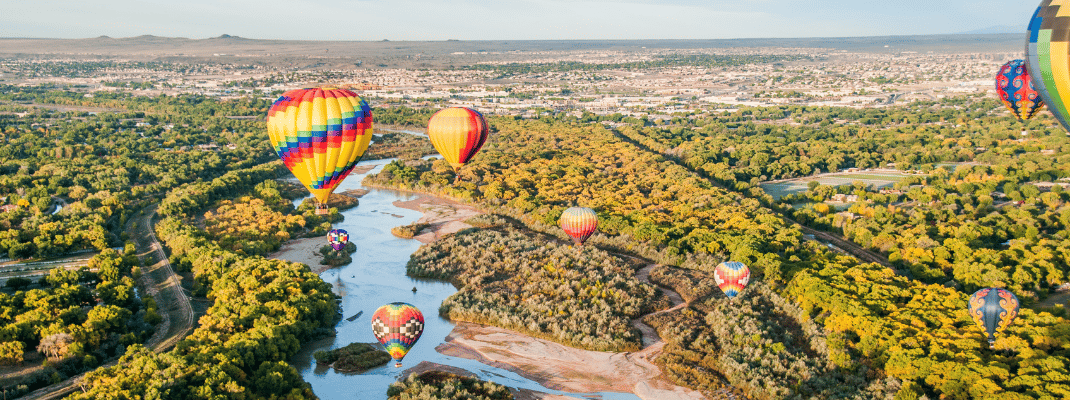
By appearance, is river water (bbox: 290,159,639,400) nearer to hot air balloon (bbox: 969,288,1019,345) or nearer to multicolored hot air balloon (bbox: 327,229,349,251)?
multicolored hot air balloon (bbox: 327,229,349,251)

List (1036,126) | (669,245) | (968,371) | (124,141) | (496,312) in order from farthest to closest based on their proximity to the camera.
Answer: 1. (1036,126)
2. (124,141)
3. (669,245)
4. (496,312)
5. (968,371)

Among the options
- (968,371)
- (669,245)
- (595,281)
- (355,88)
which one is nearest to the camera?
(968,371)

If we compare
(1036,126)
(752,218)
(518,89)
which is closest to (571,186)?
(752,218)

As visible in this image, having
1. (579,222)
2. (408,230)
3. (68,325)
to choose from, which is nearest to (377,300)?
(579,222)

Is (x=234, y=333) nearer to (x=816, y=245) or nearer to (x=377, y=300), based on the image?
(x=377, y=300)

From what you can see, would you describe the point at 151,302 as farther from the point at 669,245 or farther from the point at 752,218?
the point at 752,218

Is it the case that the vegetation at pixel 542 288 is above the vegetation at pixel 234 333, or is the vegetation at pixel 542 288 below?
below

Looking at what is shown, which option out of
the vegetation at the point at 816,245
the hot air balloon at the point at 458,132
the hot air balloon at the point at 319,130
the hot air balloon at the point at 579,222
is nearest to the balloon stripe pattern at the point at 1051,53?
the vegetation at the point at 816,245

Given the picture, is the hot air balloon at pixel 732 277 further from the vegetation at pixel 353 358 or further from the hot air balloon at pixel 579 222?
the vegetation at pixel 353 358
